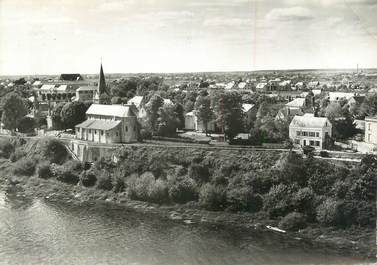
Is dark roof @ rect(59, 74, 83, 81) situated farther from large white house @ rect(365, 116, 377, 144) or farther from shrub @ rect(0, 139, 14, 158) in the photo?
large white house @ rect(365, 116, 377, 144)

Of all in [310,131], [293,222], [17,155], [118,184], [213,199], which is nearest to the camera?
[293,222]

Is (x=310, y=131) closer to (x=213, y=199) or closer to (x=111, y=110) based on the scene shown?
(x=213, y=199)

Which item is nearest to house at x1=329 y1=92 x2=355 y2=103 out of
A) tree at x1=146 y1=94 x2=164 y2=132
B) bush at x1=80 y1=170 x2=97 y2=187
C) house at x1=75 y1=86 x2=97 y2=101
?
tree at x1=146 y1=94 x2=164 y2=132

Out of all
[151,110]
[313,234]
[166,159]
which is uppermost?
[151,110]

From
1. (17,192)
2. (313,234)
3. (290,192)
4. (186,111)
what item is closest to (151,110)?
(186,111)

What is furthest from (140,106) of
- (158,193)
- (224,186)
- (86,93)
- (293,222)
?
(293,222)

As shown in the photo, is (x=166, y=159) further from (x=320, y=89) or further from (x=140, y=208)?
(x=320, y=89)

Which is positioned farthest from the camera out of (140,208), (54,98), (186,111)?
(54,98)
